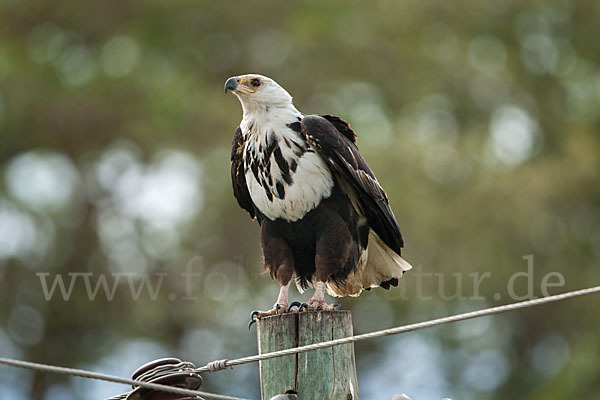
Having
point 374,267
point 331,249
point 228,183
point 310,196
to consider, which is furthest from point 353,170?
point 228,183

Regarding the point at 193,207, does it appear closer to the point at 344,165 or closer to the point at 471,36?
the point at 471,36

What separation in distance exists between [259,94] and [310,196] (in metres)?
0.57

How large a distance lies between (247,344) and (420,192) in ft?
9.36

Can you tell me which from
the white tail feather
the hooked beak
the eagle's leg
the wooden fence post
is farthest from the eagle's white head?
the wooden fence post

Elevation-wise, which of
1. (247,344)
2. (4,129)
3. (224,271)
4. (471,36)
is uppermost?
(471,36)

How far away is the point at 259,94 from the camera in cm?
417

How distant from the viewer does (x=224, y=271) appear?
11.0m

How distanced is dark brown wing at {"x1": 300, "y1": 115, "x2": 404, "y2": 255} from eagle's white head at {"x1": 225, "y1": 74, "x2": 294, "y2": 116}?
0.58 ft

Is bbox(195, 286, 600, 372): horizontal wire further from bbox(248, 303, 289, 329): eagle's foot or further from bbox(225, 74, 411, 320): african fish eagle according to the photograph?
bbox(225, 74, 411, 320): african fish eagle

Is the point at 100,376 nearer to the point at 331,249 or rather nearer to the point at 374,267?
the point at 331,249

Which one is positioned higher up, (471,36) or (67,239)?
(471,36)

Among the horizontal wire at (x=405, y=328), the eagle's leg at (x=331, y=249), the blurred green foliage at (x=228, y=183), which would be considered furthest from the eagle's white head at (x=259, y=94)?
the blurred green foliage at (x=228, y=183)

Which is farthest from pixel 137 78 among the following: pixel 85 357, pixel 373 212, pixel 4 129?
pixel 373 212

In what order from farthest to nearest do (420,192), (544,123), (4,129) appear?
(544,123) < (4,129) < (420,192)
